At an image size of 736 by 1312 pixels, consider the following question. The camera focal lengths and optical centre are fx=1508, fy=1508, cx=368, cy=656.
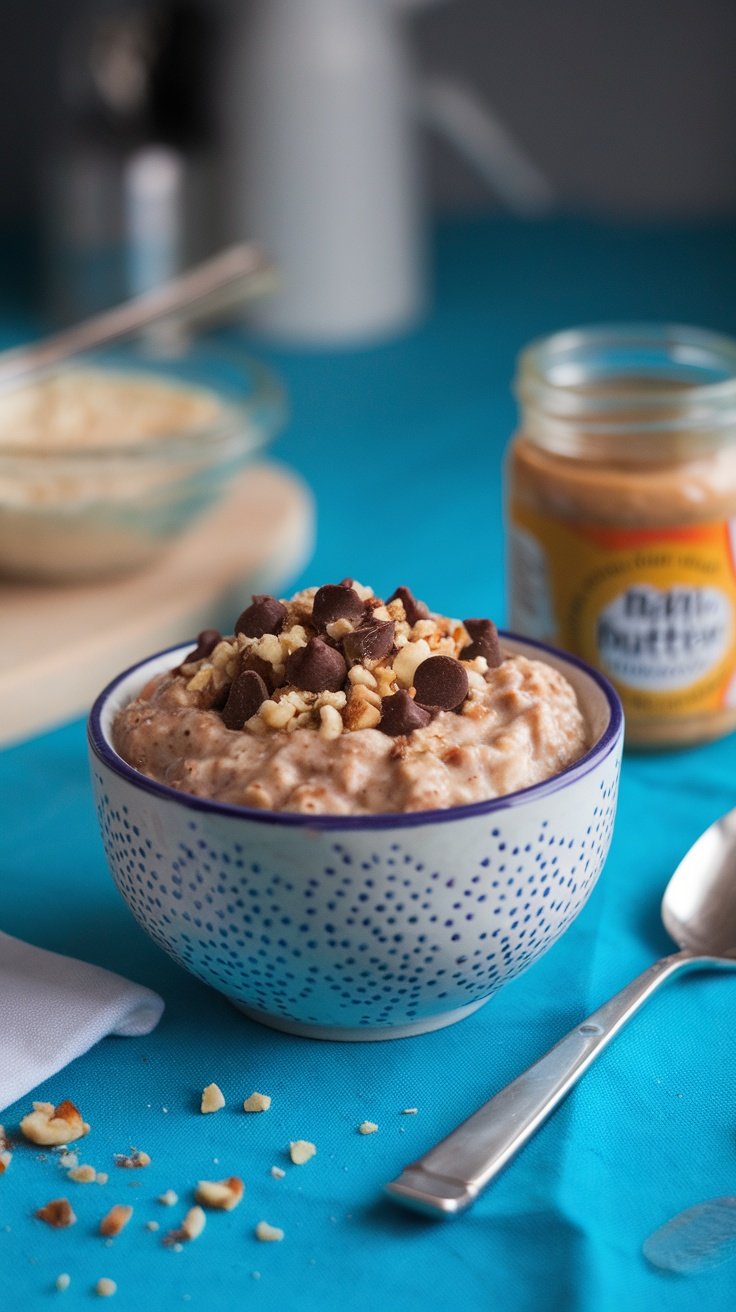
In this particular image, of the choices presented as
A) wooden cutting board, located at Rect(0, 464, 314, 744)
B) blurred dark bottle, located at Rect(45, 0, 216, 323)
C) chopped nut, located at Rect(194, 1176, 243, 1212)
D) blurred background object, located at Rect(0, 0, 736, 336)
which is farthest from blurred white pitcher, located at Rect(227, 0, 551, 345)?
chopped nut, located at Rect(194, 1176, 243, 1212)

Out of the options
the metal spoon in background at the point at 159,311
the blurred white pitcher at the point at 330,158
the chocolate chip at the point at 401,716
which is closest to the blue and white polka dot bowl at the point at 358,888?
the chocolate chip at the point at 401,716

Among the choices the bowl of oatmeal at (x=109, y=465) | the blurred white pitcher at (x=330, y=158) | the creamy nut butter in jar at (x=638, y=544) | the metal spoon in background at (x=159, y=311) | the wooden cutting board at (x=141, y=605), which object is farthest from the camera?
the blurred white pitcher at (x=330, y=158)

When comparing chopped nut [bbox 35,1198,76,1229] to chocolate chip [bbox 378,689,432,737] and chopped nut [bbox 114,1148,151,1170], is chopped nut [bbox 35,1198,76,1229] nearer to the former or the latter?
chopped nut [bbox 114,1148,151,1170]

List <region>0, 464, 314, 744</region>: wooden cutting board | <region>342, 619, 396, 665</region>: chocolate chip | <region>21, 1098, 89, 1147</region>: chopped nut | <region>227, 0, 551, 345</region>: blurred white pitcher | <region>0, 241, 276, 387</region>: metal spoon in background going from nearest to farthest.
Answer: <region>21, 1098, 89, 1147</region>: chopped nut
<region>342, 619, 396, 665</region>: chocolate chip
<region>0, 464, 314, 744</region>: wooden cutting board
<region>0, 241, 276, 387</region>: metal spoon in background
<region>227, 0, 551, 345</region>: blurred white pitcher

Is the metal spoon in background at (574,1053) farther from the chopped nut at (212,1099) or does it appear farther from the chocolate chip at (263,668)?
the chocolate chip at (263,668)

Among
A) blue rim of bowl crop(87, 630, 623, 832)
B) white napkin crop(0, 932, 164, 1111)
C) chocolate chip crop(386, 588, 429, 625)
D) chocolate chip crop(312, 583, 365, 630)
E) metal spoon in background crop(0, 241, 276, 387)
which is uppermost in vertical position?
metal spoon in background crop(0, 241, 276, 387)

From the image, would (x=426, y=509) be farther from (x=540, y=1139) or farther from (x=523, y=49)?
(x=523, y=49)

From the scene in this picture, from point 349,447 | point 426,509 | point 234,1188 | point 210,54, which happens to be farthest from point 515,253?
point 234,1188
